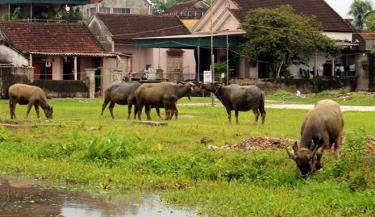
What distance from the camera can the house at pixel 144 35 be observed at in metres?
62.9

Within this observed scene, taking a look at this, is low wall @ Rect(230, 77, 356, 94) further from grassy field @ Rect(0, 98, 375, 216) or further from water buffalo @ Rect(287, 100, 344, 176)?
water buffalo @ Rect(287, 100, 344, 176)

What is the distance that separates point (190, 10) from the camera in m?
84.8

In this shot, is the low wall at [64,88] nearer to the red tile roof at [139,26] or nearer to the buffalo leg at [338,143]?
the red tile roof at [139,26]

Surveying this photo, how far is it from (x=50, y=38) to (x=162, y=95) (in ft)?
90.8

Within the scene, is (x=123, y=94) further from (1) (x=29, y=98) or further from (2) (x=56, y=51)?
(2) (x=56, y=51)

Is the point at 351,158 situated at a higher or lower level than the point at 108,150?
higher

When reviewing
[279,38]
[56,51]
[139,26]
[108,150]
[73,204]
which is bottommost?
[73,204]

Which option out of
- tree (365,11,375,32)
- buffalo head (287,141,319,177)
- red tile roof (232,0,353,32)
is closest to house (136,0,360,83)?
red tile roof (232,0,353,32)

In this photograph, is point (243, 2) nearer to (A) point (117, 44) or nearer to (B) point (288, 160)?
(A) point (117, 44)

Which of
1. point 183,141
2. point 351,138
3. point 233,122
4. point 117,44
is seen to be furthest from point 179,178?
point 117,44

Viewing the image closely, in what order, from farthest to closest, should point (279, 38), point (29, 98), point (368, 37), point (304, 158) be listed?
point (368, 37)
point (279, 38)
point (29, 98)
point (304, 158)

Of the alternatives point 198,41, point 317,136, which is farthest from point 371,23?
point 317,136

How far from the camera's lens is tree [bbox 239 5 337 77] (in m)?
55.2

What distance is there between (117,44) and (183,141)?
43.8 meters
